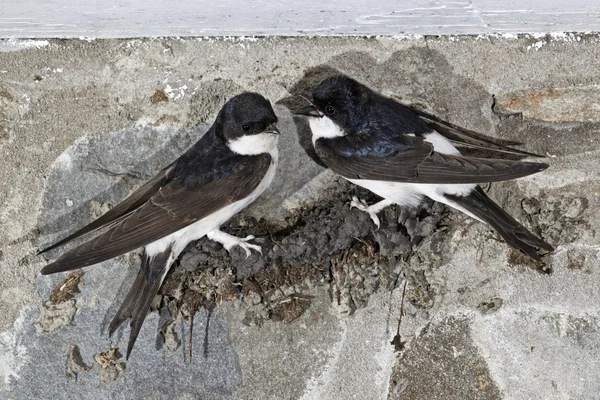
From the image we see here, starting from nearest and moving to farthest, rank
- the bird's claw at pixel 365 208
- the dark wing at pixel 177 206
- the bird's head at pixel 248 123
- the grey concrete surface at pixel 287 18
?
the grey concrete surface at pixel 287 18 < the dark wing at pixel 177 206 < the bird's head at pixel 248 123 < the bird's claw at pixel 365 208

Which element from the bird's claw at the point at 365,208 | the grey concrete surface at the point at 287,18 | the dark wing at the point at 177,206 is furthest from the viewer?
the bird's claw at the point at 365,208

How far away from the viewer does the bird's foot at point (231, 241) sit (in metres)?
2.17

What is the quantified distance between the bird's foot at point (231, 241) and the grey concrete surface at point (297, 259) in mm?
46

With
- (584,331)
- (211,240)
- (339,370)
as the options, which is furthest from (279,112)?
(584,331)

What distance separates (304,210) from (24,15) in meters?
1.01

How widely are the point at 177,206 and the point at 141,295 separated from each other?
30cm

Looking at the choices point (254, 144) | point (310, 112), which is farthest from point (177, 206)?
point (310, 112)

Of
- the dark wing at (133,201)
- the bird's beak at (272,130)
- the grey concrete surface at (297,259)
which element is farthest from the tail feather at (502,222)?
the dark wing at (133,201)

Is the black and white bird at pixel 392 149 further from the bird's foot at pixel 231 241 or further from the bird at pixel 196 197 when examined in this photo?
the bird's foot at pixel 231 241

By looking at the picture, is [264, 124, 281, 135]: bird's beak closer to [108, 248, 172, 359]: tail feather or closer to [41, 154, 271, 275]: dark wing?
[41, 154, 271, 275]: dark wing

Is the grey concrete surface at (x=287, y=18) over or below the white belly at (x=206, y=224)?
over

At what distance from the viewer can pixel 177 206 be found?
220 cm

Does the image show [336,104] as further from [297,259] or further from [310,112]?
[297,259]

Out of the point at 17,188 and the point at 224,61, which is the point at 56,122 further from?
the point at 224,61
